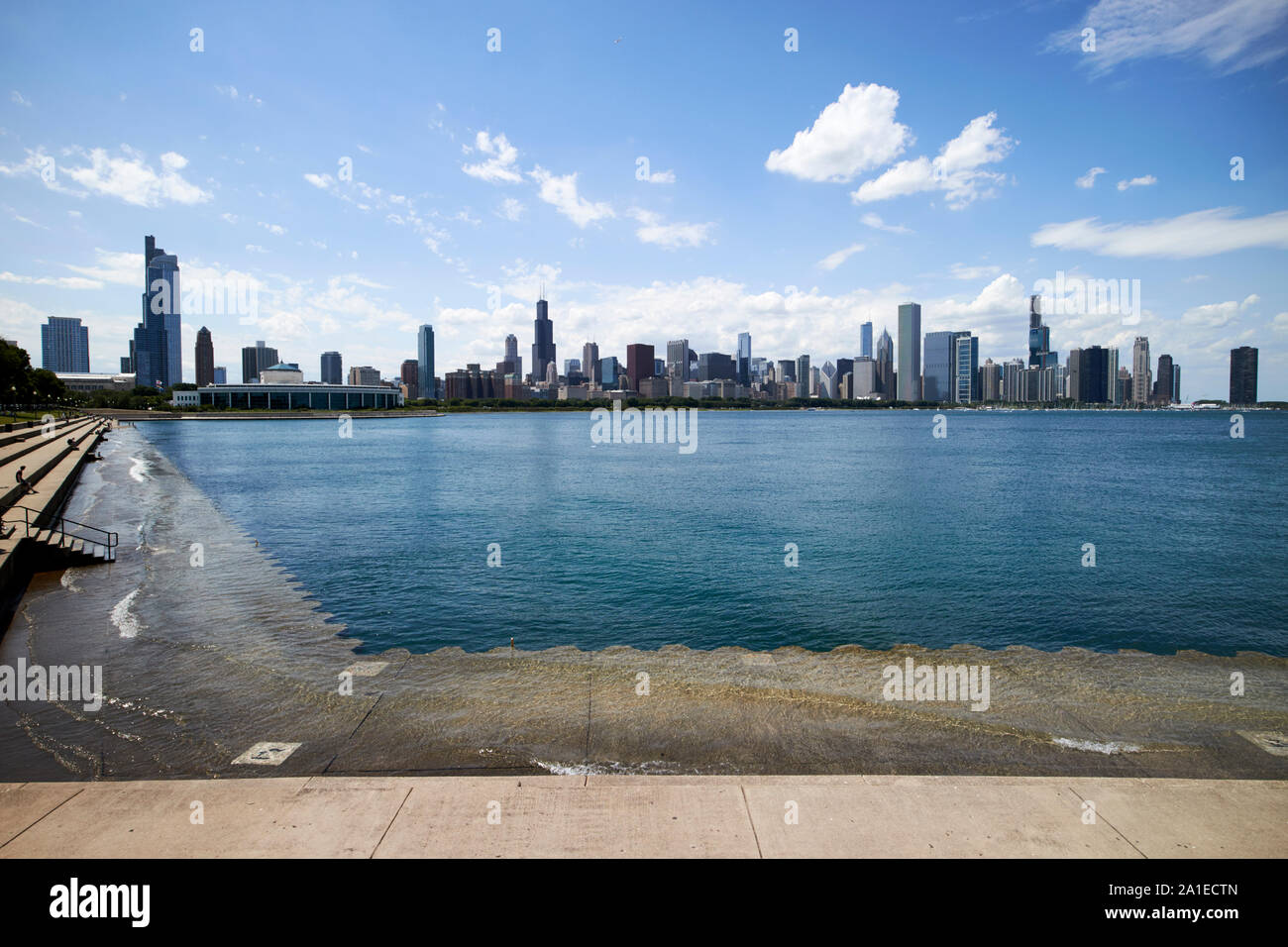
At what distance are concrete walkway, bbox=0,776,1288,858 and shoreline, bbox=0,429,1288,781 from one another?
8.17ft

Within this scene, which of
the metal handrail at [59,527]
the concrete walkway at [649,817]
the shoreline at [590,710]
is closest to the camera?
the concrete walkway at [649,817]

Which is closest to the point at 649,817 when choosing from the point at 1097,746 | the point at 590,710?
the point at 590,710

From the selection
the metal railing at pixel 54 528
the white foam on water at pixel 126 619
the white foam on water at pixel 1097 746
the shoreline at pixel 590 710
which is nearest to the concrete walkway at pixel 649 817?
the shoreline at pixel 590 710

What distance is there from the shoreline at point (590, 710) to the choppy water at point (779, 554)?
2362 millimetres

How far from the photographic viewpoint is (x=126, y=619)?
20.6 meters

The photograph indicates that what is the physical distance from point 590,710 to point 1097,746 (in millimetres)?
8611

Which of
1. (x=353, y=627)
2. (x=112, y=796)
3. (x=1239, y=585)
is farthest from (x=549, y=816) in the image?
(x=1239, y=585)

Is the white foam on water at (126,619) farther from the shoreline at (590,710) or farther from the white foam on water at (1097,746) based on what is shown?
the white foam on water at (1097,746)

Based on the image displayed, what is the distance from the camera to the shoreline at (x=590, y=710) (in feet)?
36.6

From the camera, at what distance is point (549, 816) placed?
766 cm

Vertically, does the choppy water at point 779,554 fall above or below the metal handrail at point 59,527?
below

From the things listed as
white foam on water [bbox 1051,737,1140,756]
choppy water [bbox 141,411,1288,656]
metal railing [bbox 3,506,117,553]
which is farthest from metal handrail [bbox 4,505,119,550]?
white foam on water [bbox 1051,737,1140,756]
